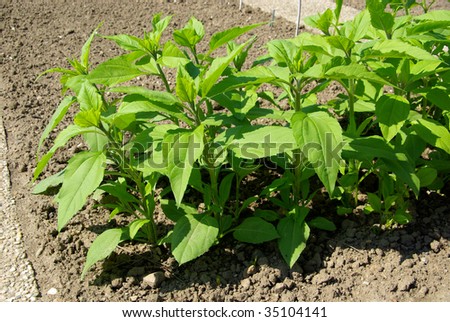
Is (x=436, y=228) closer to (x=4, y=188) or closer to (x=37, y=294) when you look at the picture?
(x=37, y=294)

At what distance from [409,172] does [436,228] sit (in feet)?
1.78

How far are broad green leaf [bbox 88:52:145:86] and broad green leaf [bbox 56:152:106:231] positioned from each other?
0.37m

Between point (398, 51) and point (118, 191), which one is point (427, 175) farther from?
point (118, 191)

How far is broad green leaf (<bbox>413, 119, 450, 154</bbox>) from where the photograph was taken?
2758mm

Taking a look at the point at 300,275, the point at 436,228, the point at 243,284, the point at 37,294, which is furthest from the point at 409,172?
the point at 37,294

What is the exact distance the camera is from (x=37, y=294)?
2840 mm

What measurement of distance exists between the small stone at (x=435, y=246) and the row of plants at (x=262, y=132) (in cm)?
24

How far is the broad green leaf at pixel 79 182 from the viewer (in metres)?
2.46

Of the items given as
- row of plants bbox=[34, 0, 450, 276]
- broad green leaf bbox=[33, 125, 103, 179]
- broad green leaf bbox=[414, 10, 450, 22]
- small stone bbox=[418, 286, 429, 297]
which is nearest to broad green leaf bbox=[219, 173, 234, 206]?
row of plants bbox=[34, 0, 450, 276]

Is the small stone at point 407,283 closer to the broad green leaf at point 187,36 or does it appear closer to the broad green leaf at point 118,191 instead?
the broad green leaf at point 118,191

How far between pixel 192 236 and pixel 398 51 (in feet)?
4.50

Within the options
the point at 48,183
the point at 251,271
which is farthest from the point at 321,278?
the point at 48,183

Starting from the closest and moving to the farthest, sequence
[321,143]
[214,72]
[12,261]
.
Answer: [321,143] < [214,72] < [12,261]

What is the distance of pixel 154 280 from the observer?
9.48ft
